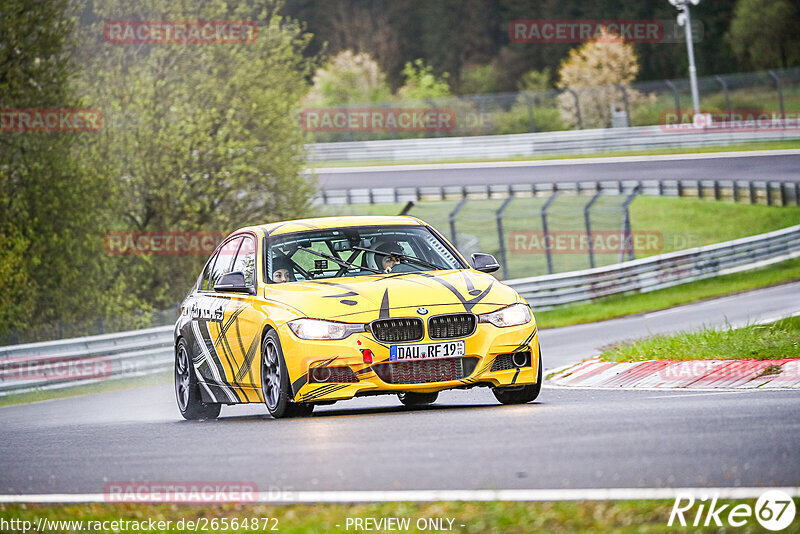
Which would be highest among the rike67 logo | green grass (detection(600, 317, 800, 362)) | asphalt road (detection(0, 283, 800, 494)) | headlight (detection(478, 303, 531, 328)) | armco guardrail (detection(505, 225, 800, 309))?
headlight (detection(478, 303, 531, 328))

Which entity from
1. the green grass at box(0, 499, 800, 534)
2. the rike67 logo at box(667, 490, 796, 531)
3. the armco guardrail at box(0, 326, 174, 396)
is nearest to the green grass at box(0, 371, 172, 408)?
the armco guardrail at box(0, 326, 174, 396)

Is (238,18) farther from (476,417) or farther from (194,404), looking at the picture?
(476,417)

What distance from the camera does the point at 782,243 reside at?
33.6 m

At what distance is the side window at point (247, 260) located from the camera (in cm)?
1107

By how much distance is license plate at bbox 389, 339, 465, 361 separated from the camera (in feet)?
31.8

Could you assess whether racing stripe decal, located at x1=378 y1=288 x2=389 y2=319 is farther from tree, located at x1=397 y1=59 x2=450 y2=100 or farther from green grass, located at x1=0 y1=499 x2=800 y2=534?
tree, located at x1=397 y1=59 x2=450 y2=100

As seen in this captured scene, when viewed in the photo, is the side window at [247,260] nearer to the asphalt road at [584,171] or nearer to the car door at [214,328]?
the car door at [214,328]

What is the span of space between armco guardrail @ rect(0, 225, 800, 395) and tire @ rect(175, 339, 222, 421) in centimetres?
861


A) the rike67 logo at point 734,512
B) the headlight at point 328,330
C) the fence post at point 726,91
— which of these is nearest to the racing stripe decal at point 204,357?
the headlight at point 328,330

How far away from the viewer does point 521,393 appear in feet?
34.6

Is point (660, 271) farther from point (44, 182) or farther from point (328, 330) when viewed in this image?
point (328, 330)

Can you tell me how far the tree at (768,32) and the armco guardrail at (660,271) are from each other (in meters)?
54.1

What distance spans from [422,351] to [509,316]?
0.81 meters

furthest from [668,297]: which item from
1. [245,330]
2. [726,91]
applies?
[726,91]
